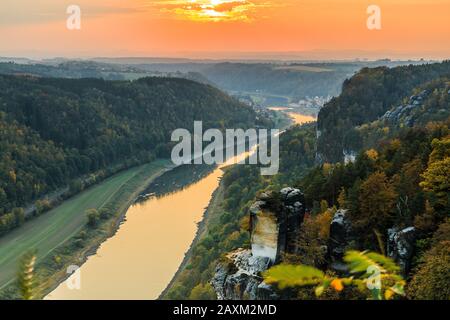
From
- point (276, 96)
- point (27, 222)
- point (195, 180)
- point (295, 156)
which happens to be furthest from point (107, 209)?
point (276, 96)

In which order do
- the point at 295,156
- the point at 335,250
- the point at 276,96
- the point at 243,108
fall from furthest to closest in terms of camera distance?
the point at 276,96, the point at 243,108, the point at 295,156, the point at 335,250

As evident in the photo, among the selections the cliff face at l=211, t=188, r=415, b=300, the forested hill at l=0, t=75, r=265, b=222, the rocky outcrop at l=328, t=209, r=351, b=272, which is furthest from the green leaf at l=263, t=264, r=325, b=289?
the forested hill at l=0, t=75, r=265, b=222

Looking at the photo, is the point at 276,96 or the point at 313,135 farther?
the point at 276,96

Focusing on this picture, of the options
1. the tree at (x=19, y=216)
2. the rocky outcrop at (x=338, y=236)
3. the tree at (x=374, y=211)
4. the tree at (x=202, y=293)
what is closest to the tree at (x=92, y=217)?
the tree at (x=19, y=216)

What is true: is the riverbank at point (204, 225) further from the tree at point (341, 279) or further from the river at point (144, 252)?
the tree at point (341, 279)

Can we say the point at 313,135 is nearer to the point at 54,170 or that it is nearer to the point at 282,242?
the point at 54,170

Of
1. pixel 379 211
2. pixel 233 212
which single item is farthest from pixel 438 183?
pixel 233 212
